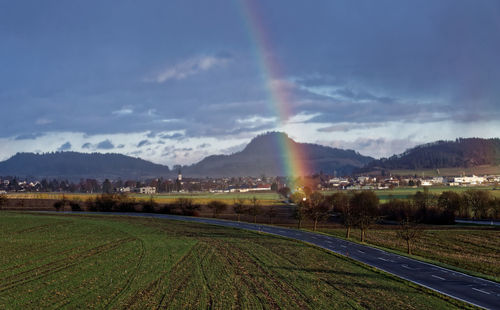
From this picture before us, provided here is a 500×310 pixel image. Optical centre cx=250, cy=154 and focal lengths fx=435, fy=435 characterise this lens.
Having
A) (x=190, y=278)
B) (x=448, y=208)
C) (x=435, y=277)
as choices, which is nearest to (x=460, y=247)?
(x=435, y=277)

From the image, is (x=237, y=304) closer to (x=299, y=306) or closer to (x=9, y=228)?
(x=299, y=306)

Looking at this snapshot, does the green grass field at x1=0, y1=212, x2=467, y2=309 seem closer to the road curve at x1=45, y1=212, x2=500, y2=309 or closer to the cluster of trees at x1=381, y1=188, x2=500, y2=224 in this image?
the road curve at x1=45, y1=212, x2=500, y2=309

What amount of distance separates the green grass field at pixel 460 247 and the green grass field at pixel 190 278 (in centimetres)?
1393

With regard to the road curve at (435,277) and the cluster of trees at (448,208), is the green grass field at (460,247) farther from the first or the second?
the cluster of trees at (448,208)

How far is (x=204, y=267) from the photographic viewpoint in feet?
125

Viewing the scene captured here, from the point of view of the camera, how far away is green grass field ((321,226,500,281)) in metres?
46.7

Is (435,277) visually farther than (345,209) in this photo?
No

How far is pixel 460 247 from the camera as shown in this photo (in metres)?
65.4

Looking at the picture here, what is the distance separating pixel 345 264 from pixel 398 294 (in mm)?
12296

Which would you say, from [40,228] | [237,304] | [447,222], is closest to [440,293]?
[237,304]

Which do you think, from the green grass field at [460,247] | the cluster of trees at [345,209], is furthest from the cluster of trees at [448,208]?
the green grass field at [460,247]

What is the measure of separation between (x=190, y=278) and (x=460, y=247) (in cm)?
4868

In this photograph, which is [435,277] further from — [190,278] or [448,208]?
[448,208]

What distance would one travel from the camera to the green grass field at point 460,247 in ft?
153
